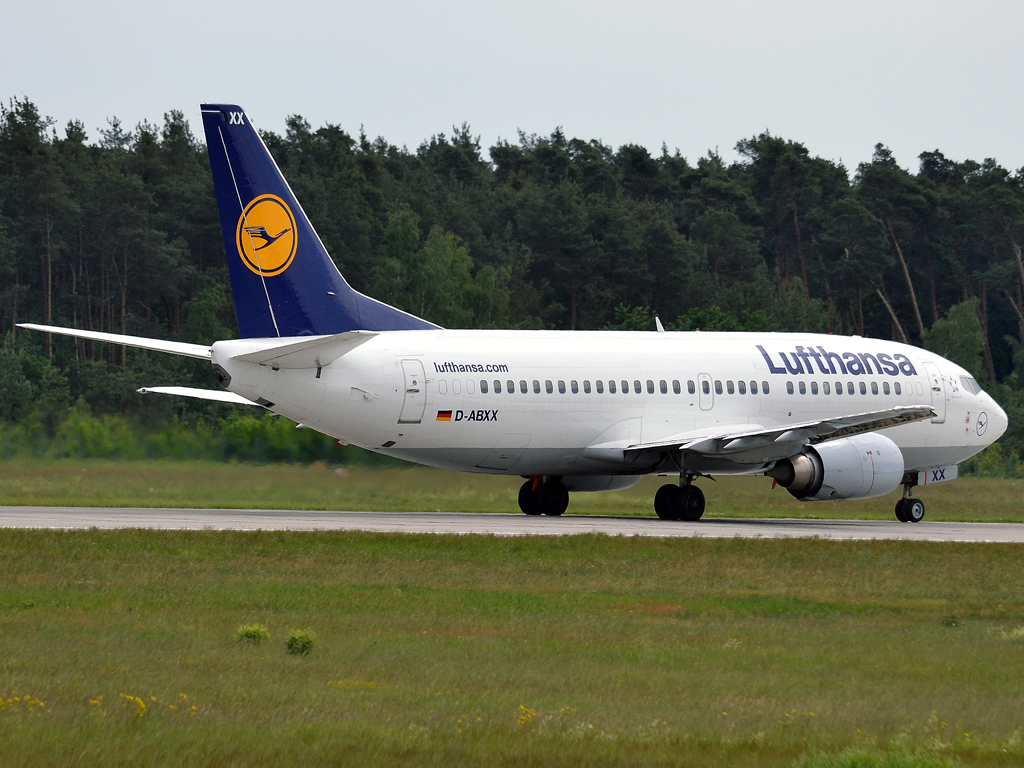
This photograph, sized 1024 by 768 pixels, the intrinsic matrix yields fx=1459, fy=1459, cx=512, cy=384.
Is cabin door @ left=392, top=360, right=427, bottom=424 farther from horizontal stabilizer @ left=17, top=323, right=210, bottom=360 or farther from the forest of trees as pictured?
the forest of trees

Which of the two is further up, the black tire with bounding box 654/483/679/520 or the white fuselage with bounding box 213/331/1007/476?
the white fuselage with bounding box 213/331/1007/476

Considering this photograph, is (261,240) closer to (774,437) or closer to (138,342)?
(138,342)

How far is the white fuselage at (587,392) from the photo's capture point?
95.2 feet

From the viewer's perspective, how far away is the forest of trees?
7944 cm

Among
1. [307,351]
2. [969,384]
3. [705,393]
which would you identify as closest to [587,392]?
[705,393]

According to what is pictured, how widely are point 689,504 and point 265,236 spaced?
10.9 metres

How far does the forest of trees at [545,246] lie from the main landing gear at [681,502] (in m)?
33.3

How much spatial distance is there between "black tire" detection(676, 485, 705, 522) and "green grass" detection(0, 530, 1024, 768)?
30.1ft

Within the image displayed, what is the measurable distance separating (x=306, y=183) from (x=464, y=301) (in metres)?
17.2

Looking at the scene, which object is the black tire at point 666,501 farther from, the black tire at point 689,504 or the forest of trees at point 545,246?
the forest of trees at point 545,246

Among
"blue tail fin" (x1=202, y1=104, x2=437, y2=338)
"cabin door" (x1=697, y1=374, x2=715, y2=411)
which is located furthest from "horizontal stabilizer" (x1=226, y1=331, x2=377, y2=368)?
"cabin door" (x1=697, y1=374, x2=715, y2=411)

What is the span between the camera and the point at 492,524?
28.8 m

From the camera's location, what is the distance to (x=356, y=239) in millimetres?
86562

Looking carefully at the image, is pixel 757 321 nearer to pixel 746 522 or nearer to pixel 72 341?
pixel 72 341
